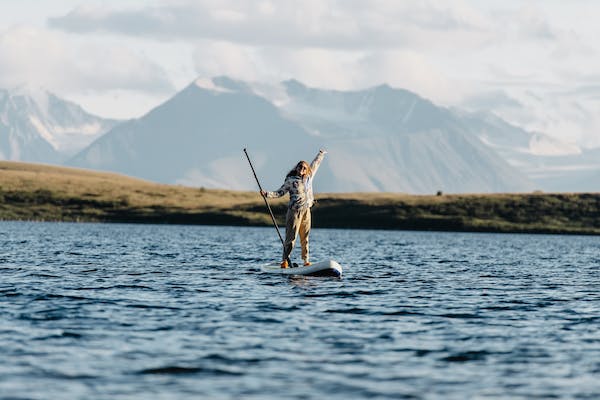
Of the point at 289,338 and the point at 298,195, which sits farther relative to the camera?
the point at 298,195

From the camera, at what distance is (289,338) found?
22453 mm

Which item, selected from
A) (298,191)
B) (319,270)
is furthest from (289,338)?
(298,191)

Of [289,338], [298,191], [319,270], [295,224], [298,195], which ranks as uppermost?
[298,191]

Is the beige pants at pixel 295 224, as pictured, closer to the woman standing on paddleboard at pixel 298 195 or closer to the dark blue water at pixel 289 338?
the woman standing on paddleboard at pixel 298 195

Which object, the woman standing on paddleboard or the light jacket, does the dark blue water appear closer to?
the woman standing on paddleboard

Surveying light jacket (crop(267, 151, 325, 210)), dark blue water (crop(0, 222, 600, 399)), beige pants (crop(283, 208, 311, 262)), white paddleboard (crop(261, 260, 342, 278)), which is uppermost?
light jacket (crop(267, 151, 325, 210))

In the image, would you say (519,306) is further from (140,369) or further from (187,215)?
(187,215)

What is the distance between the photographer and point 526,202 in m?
195

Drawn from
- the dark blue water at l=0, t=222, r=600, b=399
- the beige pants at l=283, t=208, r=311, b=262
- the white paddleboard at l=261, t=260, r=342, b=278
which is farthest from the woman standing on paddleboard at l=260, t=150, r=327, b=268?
the dark blue water at l=0, t=222, r=600, b=399

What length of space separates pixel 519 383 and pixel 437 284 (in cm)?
2128

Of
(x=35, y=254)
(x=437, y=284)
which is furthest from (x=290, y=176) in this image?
(x=35, y=254)

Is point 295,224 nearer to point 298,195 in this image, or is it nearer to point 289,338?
point 298,195

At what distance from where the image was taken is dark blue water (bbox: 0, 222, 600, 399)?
684 inches

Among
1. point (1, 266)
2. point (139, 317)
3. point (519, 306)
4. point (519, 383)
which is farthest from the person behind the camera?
point (1, 266)
